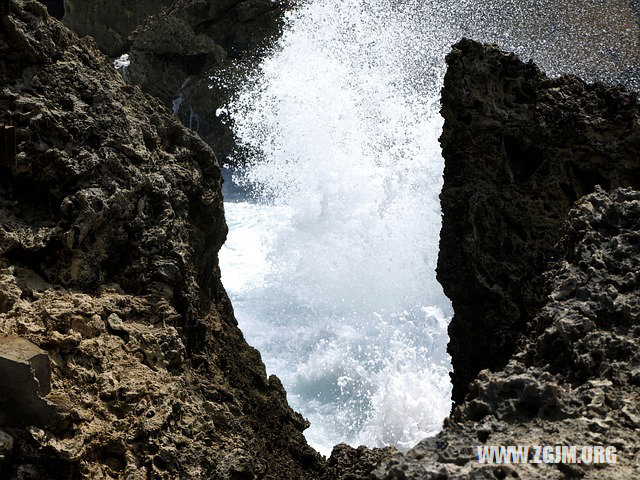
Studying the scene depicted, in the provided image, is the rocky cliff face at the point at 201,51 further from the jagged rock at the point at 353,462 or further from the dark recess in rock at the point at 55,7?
the jagged rock at the point at 353,462

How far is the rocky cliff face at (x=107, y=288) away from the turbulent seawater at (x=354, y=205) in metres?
3.98

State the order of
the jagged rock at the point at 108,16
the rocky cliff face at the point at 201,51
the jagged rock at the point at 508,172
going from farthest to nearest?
the jagged rock at the point at 108,16
the rocky cliff face at the point at 201,51
the jagged rock at the point at 508,172

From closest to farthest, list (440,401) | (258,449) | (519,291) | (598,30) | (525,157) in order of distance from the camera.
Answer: (258,449), (519,291), (525,157), (440,401), (598,30)

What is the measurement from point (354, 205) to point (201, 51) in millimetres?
3694

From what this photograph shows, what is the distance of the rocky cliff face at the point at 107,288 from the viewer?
8.67 feet

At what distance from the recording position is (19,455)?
94.0 inches

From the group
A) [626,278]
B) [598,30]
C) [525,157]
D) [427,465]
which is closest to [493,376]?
[427,465]

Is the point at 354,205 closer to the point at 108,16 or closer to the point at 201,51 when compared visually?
the point at 201,51

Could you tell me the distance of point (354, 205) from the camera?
36.1 feet

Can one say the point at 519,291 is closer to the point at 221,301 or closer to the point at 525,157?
the point at 525,157

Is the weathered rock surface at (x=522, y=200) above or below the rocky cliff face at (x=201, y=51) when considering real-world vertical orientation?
below

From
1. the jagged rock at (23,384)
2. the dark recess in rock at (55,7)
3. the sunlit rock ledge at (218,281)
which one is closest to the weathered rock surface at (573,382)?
the sunlit rock ledge at (218,281)

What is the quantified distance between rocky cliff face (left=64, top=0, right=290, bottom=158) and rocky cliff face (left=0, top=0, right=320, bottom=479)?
8.14 m

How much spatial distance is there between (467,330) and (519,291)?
0.47 meters
